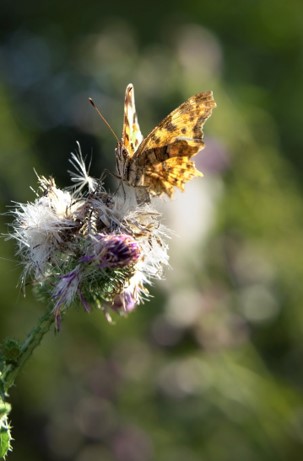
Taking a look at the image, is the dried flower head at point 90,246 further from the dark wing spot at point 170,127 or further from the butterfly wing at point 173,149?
the dark wing spot at point 170,127

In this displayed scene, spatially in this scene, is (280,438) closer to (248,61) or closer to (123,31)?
(123,31)

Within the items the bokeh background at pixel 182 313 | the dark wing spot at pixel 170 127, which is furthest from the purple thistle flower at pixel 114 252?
the bokeh background at pixel 182 313

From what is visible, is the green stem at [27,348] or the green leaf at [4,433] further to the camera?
the green stem at [27,348]

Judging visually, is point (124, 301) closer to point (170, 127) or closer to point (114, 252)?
point (114, 252)

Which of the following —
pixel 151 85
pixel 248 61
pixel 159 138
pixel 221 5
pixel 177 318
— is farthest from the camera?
pixel 221 5

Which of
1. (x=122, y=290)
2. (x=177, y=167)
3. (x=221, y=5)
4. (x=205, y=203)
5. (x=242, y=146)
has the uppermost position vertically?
(x=221, y=5)

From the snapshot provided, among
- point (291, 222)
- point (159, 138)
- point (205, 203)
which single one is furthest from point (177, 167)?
point (205, 203)
